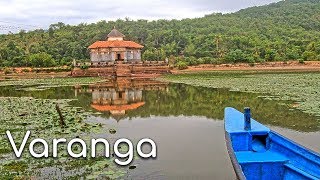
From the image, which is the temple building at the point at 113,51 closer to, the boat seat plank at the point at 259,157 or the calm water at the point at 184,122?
the calm water at the point at 184,122

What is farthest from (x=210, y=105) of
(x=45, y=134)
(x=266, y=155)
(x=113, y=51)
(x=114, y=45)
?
(x=114, y=45)

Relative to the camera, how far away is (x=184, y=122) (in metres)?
17.9

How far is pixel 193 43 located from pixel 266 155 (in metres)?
68.7

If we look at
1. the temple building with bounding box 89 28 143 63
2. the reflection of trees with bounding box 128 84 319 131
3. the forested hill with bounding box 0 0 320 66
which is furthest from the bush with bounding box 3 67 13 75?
the reflection of trees with bounding box 128 84 319 131

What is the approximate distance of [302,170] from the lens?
809 cm

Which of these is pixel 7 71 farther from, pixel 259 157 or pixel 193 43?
pixel 259 157

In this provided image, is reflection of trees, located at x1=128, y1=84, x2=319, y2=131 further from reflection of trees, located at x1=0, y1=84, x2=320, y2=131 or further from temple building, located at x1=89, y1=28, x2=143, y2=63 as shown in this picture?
temple building, located at x1=89, y1=28, x2=143, y2=63

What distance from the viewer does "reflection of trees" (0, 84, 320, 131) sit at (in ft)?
56.0

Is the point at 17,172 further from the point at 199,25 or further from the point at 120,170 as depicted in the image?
the point at 199,25

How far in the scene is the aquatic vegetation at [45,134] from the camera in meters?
10.2

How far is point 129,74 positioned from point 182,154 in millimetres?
36138

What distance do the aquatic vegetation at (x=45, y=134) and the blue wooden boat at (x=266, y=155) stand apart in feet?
10.3

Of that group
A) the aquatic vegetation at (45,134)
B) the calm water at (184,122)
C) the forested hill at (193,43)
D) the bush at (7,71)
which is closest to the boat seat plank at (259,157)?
the calm water at (184,122)

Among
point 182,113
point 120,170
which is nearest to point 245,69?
point 182,113
